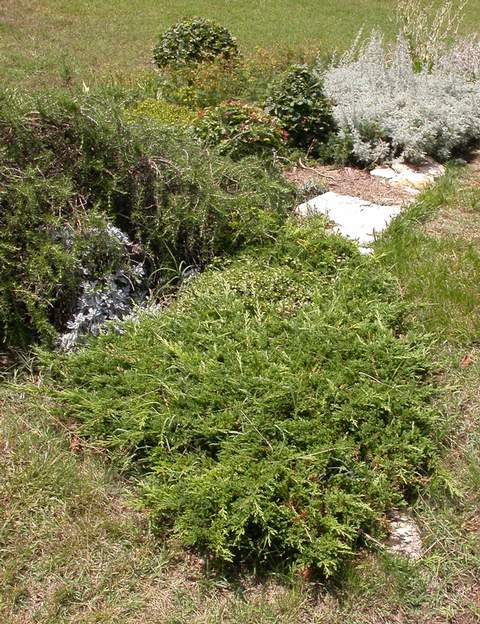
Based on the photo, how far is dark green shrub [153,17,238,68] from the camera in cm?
764

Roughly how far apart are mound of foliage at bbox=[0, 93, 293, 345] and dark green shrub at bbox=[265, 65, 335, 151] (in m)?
1.95

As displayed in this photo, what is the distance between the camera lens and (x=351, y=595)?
7.95 feet

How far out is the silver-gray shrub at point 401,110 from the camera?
5945 millimetres

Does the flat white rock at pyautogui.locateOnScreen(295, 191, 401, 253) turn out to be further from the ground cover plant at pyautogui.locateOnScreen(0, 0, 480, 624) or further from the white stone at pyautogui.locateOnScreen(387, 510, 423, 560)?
the white stone at pyautogui.locateOnScreen(387, 510, 423, 560)

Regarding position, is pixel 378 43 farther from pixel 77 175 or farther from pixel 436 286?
pixel 77 175

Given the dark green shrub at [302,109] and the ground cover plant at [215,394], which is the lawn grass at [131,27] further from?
the ground cover plant at [215,394]

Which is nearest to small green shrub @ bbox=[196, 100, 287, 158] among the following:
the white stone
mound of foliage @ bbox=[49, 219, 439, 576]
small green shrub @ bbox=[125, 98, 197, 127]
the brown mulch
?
small green shrub @ bbox=[125, 98, 197, 127]

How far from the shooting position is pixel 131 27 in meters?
12.5

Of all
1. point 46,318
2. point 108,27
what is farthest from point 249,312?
point 108,27

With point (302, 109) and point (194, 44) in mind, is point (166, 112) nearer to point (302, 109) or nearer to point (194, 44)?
point (302, 109)

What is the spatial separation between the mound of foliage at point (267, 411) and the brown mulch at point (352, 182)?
1.86 meters

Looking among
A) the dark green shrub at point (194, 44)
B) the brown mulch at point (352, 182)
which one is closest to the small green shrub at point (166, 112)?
the brown mulch at point (352, 182)

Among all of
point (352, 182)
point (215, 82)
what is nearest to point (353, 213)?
point (352, 182)

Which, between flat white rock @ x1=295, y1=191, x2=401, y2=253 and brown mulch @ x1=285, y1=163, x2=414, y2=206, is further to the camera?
brown mulch @ x1=285, y1=163, x2=414, y2=206
